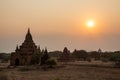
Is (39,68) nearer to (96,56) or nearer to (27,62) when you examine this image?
(27,62)

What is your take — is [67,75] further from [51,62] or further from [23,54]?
[23,54]

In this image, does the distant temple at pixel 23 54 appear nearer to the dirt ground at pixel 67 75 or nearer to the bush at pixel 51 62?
the bush at pixel 51 62

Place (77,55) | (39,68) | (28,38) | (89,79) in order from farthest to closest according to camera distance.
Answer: (77,55) < (28,38) < (39,68) < (89,79)

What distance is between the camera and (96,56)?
10112 cm

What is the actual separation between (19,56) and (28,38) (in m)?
5.41

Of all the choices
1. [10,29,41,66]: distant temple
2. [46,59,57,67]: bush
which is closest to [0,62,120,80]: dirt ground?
[46,59,57,67]: bush

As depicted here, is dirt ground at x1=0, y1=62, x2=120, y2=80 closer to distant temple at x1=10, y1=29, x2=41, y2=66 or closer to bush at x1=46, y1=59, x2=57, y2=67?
bush at x1=46, y1=59, x2=57, y2=67

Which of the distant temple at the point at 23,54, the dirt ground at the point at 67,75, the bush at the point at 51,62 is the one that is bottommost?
the dirt ground at the point at 67,75

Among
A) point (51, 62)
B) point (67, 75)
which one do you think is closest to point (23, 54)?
point (51, 62)

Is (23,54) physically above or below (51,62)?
above

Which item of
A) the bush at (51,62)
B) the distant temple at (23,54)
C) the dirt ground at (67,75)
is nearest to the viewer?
the dirt ground at (67,75)

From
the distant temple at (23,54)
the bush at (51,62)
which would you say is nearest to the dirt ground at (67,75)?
the bush at (51,62)

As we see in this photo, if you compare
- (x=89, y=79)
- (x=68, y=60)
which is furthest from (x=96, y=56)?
(x=89, y=79)

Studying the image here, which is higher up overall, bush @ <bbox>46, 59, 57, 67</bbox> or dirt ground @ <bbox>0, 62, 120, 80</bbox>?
bush @ <bbox>46, 59, 57, 67</bbox>
